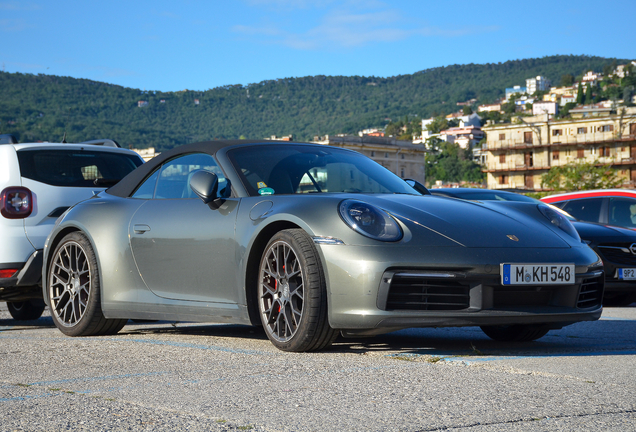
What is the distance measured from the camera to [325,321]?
167 inches

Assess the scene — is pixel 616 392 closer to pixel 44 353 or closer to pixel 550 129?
pixel 44 353

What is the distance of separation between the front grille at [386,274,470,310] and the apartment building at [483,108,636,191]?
95479mm

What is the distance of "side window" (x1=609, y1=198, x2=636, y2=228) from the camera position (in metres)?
10.2

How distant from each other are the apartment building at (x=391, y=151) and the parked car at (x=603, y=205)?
116859 mm

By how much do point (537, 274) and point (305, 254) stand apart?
49.7 inches

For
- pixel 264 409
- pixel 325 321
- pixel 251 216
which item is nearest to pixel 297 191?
pixel 251 216

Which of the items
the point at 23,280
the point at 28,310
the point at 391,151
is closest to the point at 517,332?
the point at 23,280

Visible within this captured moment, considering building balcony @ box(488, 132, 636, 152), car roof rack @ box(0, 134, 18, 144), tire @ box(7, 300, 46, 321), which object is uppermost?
car roof rack @ box(0, 134, 18, 144)

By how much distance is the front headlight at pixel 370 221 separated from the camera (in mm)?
4168

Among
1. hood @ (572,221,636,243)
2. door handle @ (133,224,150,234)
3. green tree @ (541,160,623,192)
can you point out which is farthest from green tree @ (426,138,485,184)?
door handle @ (133,224,150,234)

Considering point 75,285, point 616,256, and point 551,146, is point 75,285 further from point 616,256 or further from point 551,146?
point 551,146

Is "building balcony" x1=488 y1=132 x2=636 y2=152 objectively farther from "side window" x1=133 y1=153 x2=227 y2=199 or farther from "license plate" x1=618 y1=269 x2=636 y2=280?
"side window" x1=133 y1=153 x2=227 y2=199

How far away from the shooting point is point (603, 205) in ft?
34.3

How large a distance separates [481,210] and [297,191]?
116 cm
